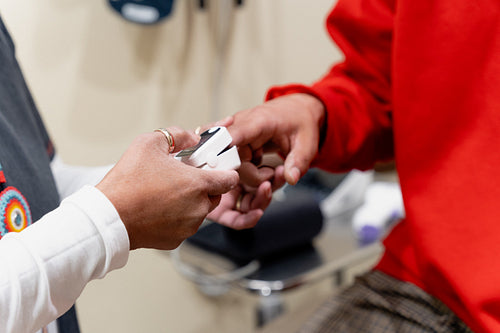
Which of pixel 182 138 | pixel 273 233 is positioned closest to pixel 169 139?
pixel 182 138

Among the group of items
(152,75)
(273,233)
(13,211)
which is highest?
(13,211)

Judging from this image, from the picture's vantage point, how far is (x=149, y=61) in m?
1.17

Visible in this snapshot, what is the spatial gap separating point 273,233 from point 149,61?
21.1 inches

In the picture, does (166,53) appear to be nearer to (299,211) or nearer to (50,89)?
(50,89)

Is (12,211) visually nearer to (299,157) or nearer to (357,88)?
(299,157)

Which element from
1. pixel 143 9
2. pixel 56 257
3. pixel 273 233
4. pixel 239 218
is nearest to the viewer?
pixel 56 257

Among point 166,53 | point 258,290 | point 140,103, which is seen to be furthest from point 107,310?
point 166,53

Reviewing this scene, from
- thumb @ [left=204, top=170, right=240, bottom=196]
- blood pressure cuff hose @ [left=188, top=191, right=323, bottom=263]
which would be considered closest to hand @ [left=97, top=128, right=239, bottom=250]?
thumb @ [left=204, top=170, right=240, bottom=196]

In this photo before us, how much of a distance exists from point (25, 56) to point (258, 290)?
0.57 metres

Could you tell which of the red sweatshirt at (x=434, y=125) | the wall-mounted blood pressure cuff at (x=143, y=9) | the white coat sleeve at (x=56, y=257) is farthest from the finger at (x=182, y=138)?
the wall-mounted blood pressure cuff at (x=143, y=9)

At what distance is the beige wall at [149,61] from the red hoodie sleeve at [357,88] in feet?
0.74

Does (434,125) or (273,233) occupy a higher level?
(434,125)

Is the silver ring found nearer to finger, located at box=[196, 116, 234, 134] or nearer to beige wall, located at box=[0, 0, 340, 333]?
finger, located at box=[196, 116, 234, 134]

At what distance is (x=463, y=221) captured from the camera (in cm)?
59
